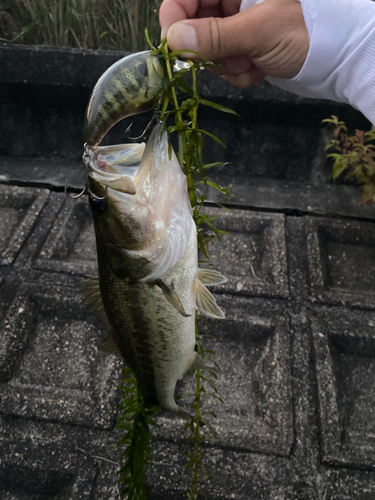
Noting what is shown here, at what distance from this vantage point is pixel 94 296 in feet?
4.78

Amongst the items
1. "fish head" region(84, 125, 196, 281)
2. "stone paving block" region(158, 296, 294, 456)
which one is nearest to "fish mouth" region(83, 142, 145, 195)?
"fish head" region(84, 125, 196, 281)

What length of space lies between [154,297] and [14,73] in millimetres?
3188

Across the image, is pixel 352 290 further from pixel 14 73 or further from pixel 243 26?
pixel 14 73

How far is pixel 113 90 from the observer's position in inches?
38.5

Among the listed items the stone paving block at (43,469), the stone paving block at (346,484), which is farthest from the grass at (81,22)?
the stone paving block at (346,484)

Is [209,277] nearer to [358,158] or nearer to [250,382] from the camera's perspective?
[250,382]

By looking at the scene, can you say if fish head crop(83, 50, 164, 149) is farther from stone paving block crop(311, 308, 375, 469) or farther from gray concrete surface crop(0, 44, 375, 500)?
stone paving block crop(311, 308, 375, 469)

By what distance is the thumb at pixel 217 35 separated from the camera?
1.29 meters

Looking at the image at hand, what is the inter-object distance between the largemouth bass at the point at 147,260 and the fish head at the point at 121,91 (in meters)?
0.08

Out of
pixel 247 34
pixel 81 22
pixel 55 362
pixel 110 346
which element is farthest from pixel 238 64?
pixel 81 22

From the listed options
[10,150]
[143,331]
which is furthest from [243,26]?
[10,150]

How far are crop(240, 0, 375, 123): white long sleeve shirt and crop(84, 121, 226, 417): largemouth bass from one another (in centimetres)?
103

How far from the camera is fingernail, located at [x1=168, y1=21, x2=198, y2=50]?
1.23 metres

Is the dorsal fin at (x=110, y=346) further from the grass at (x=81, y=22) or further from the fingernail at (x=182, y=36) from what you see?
the grass at (x=81, y=22)
